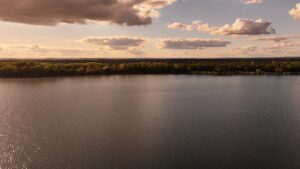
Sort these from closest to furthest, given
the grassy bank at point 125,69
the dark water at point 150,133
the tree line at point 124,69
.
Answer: the dark water at point 150,133, the grassy bank at point 125,69, the tree line at point 124,69

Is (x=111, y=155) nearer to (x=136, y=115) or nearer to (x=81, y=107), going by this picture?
(x=136, y=115)

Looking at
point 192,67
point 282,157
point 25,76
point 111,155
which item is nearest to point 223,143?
point 282,157

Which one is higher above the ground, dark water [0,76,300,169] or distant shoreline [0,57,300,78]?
distant shoreline [0,57,300,78]

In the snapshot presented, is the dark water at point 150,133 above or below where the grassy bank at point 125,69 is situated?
below

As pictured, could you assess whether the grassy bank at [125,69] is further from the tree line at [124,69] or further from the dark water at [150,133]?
the dark water at [150,133]

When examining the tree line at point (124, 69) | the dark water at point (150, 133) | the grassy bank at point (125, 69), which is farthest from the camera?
the tree line at point (124, 69)

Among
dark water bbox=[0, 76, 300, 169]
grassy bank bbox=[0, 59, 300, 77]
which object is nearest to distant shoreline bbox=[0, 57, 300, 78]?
grassy bank bbox=[0, 59, 300, 77]

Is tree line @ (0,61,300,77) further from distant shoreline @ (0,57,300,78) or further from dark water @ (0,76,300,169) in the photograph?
dark water @ (0,76,300,169)

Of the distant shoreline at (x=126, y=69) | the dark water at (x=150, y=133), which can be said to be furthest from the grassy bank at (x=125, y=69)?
the dark water at (x=150, y=133)
